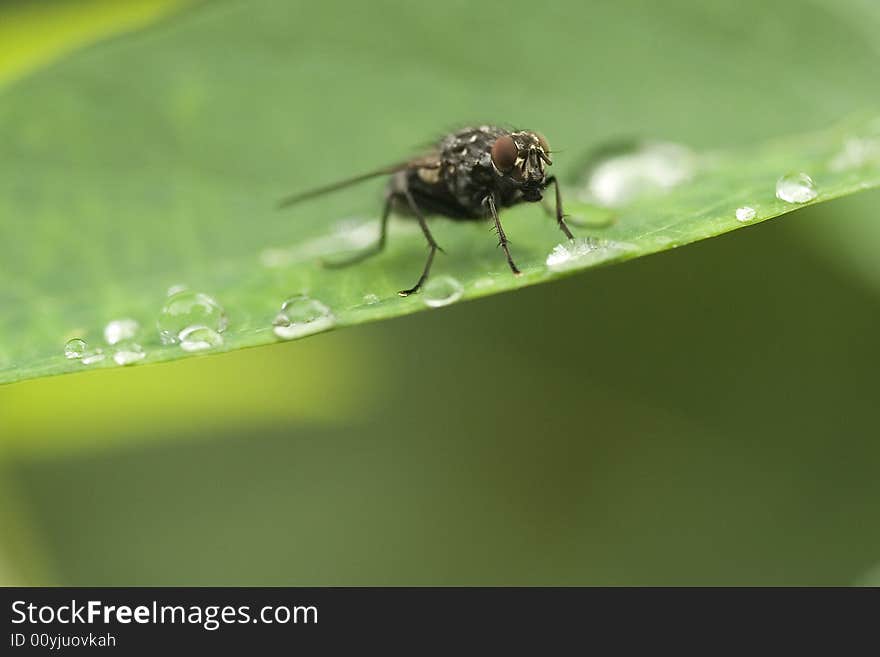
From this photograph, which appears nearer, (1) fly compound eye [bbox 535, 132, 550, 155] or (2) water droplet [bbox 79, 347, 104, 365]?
(2) water droplet [bbox 79, 347, 104, 365]

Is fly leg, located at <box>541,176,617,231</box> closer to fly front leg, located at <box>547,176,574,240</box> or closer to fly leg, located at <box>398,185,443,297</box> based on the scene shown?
fly front leg, located at <box>547,176,574,240</box>

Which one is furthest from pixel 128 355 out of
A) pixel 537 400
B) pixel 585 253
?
pixel 537 400

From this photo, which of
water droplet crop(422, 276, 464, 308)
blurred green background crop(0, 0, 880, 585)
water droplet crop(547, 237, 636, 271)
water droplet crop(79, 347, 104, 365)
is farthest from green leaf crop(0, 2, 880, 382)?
water droplet crop(79, 347, 104, 365)

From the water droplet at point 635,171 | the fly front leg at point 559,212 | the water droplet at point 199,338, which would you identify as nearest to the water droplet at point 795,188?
the water droplet at point 635,171

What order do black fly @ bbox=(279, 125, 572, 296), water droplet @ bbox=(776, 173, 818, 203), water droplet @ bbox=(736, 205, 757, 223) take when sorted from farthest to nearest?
black fly @ bbox=(279, 125, 572, 296)
water droplet @ bbox=(776, 173, 818, 203)
water droplet @ bbox=(736, 205, 757, 223)

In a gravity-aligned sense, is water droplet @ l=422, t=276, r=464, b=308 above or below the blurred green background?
below

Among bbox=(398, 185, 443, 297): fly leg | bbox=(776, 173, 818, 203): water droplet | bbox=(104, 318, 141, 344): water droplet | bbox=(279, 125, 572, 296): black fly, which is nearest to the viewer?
bbox=(776, 173, 818, 203): water droplet
